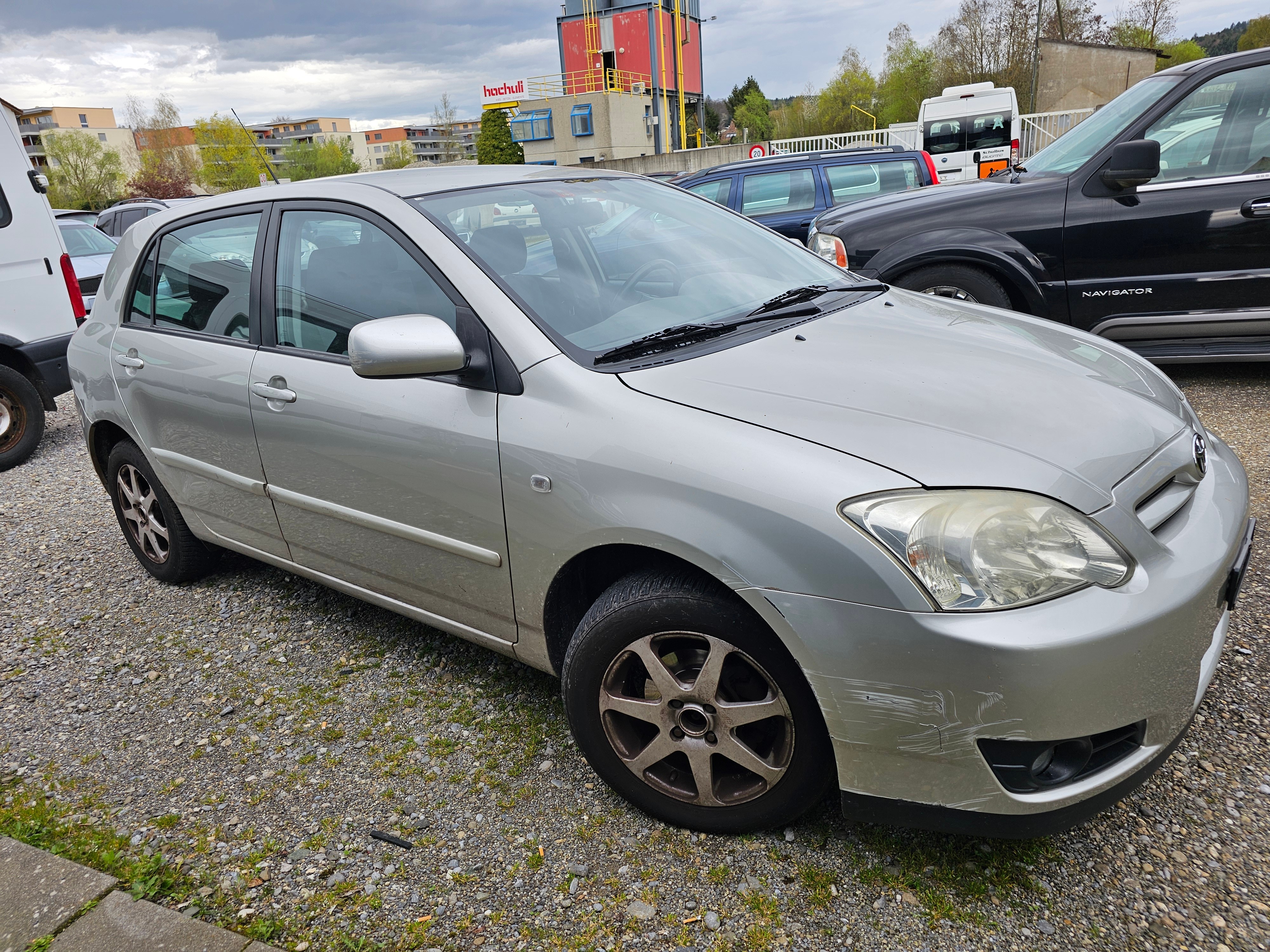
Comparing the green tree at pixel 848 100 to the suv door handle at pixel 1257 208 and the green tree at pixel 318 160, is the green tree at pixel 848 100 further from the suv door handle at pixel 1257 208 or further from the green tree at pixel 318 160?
the suv door handle at pixel 1257 208

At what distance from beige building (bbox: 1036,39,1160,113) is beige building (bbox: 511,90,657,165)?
22230 millimetres

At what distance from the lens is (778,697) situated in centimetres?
194

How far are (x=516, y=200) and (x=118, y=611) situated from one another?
2652 mm

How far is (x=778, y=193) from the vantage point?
10414 mm

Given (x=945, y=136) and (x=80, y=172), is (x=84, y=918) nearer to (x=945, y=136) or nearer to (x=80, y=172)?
(x=945, y=136)

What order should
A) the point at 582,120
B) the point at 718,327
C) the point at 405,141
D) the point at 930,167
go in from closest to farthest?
the point at 718,327 → the point at 930,167 → the point at 582,120 → the point at 405,141

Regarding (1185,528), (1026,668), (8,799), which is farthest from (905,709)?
(8,799)

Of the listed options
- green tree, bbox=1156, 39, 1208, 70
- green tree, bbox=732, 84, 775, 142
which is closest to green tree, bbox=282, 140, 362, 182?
green tree, bbox=732, 84, 775, 142

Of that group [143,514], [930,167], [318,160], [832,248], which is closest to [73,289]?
[143,514]

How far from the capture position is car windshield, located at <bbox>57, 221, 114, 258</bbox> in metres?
10.3

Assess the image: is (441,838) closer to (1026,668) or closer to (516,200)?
(1026,668)

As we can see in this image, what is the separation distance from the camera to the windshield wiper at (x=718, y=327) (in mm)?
2297

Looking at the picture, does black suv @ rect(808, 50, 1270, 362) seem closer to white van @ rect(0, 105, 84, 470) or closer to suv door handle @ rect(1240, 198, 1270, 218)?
suv door handle @ rect(1240, 198, 1270, 218)

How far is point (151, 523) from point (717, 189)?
8430 millimetres
